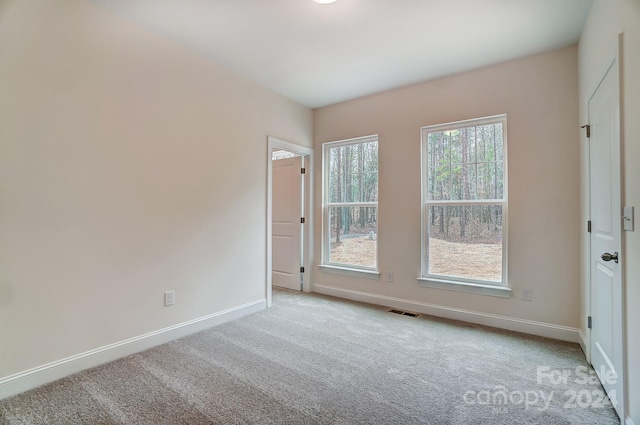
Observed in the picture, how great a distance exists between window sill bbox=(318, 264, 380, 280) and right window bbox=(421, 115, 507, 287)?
24.2 inches

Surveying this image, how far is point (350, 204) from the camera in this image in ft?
13.4

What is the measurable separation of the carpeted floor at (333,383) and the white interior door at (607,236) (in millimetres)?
218

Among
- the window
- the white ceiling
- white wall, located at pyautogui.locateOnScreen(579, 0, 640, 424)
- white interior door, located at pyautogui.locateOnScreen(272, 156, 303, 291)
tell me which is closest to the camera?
white wall, located at pyautogui.locateOnScreen(579, 0, 640, 424)

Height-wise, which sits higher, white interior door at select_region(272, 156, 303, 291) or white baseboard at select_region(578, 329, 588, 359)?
white interior door at select_region(272, 156, 303, 291)

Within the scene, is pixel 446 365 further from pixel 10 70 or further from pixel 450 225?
pixel 10 70

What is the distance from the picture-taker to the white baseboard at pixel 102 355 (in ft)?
6.16

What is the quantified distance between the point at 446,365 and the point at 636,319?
3.87 feet

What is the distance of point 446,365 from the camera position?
2.26 meters

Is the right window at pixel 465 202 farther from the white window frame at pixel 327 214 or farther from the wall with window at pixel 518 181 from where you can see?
the white window frame at pixel 327 214

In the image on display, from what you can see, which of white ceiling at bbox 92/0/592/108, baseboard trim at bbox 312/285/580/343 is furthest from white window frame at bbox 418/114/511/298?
white ceiling at bbox 92/0/592/108

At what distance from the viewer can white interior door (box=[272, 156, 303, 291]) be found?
436 centimetres

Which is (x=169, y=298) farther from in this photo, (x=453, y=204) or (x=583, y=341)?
(x=583, y=341)

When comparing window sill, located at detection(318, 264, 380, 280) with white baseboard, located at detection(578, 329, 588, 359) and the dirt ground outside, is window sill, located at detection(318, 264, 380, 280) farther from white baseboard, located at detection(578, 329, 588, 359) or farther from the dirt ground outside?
white baseboard, located at detection(578, 329, 588, 359)

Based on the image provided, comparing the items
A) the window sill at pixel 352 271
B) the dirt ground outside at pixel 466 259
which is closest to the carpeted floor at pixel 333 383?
the dirt ground outside at pixel 466 259
